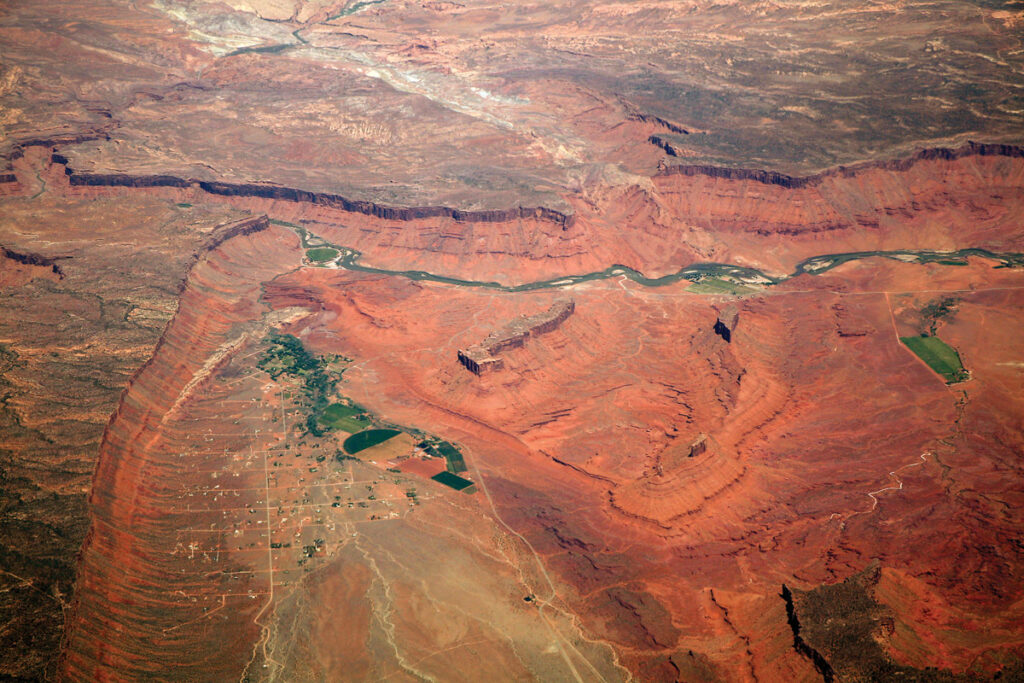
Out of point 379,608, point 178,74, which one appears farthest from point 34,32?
point 379,608

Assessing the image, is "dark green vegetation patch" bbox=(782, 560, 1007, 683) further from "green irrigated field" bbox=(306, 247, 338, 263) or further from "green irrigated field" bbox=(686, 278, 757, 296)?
"green irrigated field" bbox=(306, 247, 338, 263)

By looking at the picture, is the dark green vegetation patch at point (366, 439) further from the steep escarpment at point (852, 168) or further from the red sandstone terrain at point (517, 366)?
the steep escarpment at point (852, 168)

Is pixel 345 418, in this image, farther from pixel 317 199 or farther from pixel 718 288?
pixel 317 199

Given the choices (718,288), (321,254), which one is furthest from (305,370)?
(718,288)

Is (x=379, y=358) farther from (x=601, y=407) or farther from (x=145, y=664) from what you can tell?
(x=145, y=664)

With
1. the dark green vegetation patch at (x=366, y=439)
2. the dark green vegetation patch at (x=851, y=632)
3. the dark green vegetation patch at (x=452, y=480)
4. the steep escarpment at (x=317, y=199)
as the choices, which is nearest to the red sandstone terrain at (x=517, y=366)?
the dark green vegetation patch at (x=851, y=632)

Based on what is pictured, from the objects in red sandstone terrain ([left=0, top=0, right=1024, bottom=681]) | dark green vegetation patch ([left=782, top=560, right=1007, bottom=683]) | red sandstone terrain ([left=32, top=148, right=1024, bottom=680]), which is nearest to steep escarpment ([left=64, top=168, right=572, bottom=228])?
red sandstone terrain ([left=0, top=0, right=1024, bottom=681])
